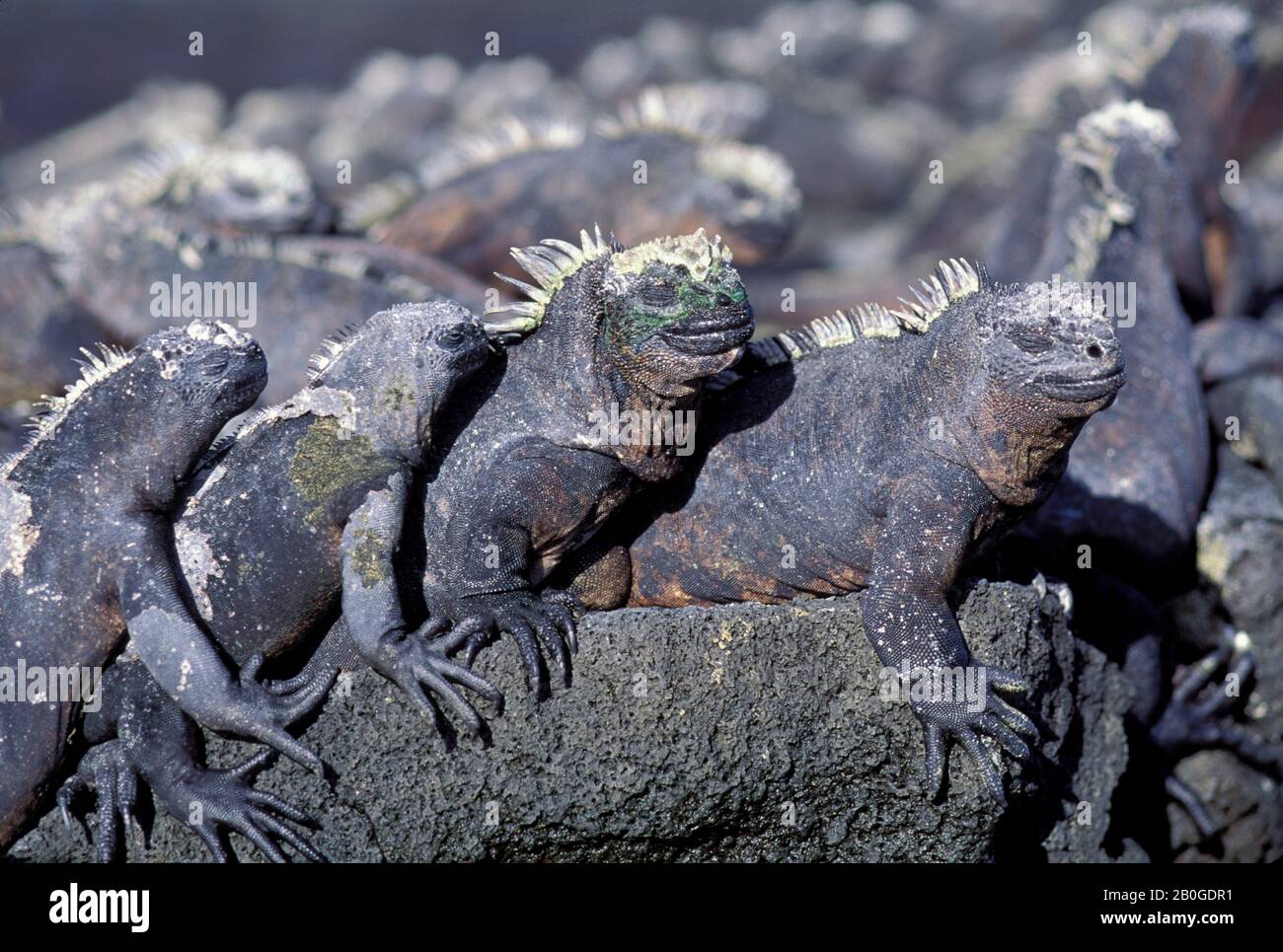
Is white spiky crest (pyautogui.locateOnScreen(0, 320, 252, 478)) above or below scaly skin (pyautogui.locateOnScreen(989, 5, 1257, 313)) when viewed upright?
below

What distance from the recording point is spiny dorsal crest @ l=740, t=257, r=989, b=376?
3.64 meters

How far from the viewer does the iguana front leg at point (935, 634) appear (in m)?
3.33

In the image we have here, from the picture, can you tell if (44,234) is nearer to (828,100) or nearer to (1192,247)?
(1192,247)

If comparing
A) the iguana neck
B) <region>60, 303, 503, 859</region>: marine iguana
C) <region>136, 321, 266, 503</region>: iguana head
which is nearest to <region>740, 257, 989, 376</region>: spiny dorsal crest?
<region>60, 303, 503, 859</region>: marine iguana

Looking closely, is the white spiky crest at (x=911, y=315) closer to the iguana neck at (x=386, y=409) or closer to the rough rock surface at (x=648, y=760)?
the rough rock surface at (x=648, y=760)

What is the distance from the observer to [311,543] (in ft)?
11.2

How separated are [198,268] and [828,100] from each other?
10.3 meters

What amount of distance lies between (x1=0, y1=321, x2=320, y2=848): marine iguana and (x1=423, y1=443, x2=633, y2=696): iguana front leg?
43cm

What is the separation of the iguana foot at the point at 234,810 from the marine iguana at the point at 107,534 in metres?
0.13

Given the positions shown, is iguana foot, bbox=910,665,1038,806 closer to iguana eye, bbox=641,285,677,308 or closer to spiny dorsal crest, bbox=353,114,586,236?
iguana eye, bbox=641,285,677,308

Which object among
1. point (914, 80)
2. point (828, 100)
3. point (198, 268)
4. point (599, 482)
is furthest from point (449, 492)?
point (914, 80)

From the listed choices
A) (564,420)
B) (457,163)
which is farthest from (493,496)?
(457,163)

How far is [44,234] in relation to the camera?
6.43m

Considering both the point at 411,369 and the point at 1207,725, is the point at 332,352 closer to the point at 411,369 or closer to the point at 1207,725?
the point at 411,369
